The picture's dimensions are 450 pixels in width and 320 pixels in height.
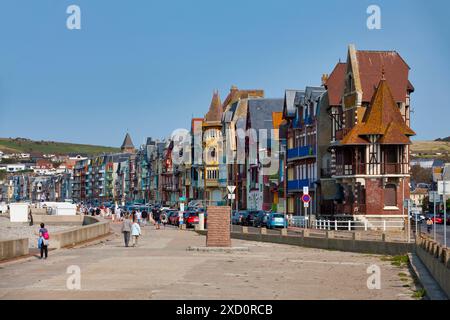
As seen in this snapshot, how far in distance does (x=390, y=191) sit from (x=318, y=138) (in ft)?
39.8

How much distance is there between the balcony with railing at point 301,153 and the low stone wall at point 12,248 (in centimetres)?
4379

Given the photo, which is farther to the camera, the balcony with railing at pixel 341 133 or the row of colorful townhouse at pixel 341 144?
the balcony with railing at pixel 341 133

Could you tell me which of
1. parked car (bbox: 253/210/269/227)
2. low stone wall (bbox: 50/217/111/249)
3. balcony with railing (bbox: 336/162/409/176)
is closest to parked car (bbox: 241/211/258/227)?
parked car (bbox: 253/210/269/227)

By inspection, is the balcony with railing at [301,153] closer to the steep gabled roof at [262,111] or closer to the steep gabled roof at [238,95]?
the steep gabled roof at [262,111]

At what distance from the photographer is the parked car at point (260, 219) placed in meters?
71.8

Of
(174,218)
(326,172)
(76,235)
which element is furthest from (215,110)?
(76,235)

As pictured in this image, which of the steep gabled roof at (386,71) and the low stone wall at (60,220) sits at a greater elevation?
the steep gabled roof at (386,71)

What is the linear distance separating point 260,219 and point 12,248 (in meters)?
41.4

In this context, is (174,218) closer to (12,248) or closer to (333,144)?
(333,144)

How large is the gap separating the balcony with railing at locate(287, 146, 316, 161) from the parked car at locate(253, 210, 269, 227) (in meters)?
6.75

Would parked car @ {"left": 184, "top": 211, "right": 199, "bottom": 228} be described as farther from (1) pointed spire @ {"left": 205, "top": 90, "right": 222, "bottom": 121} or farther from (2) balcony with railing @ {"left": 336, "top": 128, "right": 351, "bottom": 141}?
(1) pointed spire @ {"left": 205, "top": 90, "right": 222, "bottom": 121}

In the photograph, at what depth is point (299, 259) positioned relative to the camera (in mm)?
34562

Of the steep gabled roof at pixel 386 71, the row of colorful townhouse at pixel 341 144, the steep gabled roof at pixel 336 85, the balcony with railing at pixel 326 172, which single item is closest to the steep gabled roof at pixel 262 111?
the row of colorful townhouse at pixel 341 144
